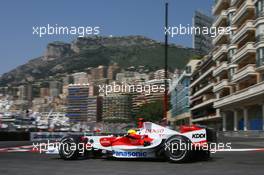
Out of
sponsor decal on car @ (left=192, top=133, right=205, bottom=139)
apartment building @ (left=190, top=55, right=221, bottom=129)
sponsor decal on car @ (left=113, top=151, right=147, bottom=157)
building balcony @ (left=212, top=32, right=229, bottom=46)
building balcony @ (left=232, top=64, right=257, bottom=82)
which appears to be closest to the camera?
sponsor decal on car @ (left=192, top=133, right=205, bottom=139)

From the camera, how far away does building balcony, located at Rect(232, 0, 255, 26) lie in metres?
51.3

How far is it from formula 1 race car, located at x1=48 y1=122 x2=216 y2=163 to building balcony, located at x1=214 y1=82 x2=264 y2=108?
107 feet

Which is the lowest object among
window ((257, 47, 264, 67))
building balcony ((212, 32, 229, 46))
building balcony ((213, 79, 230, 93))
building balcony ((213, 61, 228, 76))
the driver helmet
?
the driver helmet

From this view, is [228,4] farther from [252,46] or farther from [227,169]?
[227,169]

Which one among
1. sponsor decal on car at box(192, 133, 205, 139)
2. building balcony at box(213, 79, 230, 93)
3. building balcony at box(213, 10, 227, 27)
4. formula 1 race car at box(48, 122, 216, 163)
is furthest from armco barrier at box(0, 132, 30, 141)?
building balcony at box(213, 10, 227, 27)

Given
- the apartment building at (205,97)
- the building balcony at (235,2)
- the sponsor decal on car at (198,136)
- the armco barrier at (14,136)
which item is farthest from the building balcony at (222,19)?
the sponsor decal on car at (198,136)

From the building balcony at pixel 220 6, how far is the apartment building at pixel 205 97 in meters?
12.6

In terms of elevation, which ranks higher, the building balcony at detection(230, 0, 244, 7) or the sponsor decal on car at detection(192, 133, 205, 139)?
the building balcony at detection(230, 0, 244, 7)

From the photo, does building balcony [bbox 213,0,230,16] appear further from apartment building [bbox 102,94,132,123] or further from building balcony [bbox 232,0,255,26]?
apartment building [bbox 102,94,132,123]

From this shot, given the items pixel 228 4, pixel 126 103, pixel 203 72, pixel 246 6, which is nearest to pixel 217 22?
pixel 228 4

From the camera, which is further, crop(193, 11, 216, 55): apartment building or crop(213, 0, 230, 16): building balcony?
crop(193, 11, 216, 55): apartment building

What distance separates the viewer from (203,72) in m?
96.2

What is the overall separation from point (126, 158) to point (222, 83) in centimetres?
5149

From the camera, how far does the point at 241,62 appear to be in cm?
5462
